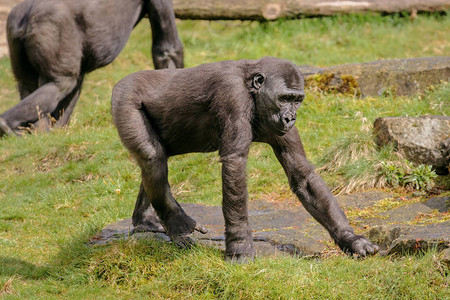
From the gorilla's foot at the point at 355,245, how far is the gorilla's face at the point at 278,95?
880 millimetres

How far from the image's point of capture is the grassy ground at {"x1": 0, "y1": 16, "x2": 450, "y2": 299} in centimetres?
394

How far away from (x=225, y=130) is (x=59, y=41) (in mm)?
4347

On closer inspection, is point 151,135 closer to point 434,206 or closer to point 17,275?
point 17,275

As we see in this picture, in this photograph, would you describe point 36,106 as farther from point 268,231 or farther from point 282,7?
point 282,7

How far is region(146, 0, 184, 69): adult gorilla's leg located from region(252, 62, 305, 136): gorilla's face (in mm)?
4337

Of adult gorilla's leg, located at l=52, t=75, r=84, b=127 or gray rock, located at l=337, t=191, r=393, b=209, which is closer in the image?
gray rock, located at l=337, t=191, r=393, b=209

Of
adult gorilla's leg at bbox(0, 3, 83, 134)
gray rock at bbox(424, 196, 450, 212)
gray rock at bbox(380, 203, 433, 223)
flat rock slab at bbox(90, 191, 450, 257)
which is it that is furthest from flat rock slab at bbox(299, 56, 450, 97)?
adult gorilla's leg at bbox(0, 3, 83, 134)

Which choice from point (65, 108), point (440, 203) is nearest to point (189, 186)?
point (440, 203)

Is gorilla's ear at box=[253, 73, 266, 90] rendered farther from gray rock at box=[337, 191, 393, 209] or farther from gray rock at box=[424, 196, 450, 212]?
gray rock at box=[424, 196, 450, 212]

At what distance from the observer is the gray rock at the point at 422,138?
20.4ft

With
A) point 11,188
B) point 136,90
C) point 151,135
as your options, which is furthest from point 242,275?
point 11,188

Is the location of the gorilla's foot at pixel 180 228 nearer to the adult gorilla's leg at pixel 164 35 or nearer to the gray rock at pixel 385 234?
the gray rock at pixel 385 234

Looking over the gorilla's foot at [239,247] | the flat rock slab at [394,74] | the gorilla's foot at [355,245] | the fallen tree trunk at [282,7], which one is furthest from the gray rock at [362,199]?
the fallen tree trunk at [282,7]

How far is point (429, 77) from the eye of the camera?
27.1 ft
